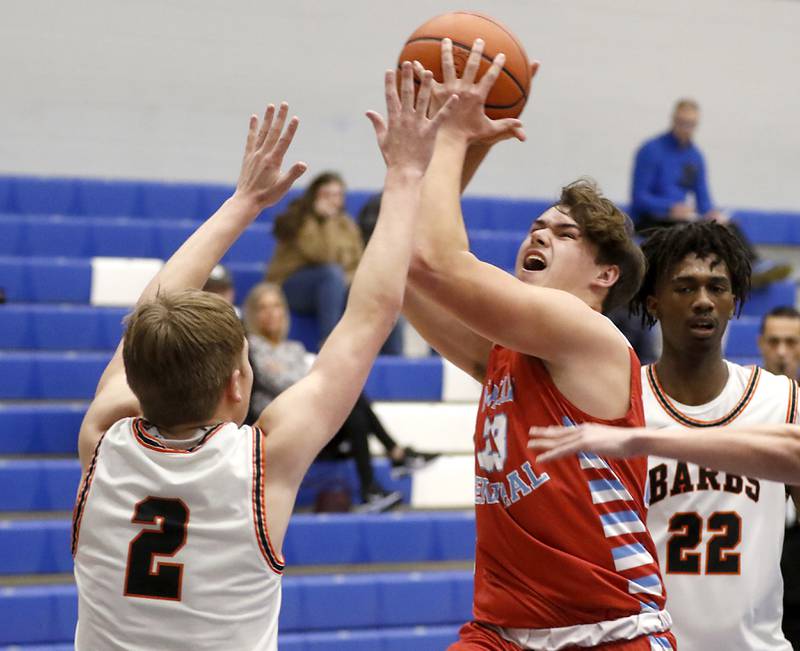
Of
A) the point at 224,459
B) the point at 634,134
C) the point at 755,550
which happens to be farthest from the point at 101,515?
the point at 634,134

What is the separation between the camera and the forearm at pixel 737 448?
2.10m

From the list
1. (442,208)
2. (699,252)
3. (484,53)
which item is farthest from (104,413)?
(699,252)

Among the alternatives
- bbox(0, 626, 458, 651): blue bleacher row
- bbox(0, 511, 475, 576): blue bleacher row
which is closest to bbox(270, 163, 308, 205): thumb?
bbox(0, 626, 458, 651): blue bleacher row

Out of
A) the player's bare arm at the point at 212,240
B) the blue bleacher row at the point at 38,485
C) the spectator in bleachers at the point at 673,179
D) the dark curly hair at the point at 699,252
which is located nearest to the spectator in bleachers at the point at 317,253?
the blue bleacher row at the point at 38,485

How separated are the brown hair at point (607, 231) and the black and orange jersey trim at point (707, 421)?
509mm

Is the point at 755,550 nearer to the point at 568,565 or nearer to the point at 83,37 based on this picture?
the point at 568,565

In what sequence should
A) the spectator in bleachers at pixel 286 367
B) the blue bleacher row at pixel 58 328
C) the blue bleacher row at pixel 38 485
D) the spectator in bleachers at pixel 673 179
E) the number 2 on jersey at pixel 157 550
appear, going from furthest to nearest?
the spectator in bleachers at pixel 673 179 → the blue bleacher row at pixel 58 328 → the spectator in bleachers at pixel 286 367 → the blue bleacher row at pixel 38 485 → the number 2 on jersey at pixel 157 550

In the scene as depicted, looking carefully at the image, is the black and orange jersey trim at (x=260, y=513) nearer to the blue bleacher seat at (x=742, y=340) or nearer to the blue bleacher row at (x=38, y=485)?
the blue bleacher row at (x=38, y=485)

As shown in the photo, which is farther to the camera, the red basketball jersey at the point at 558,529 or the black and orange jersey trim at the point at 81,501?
the red basketball jersey at the point at 558,529

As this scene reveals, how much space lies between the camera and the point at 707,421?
340cm

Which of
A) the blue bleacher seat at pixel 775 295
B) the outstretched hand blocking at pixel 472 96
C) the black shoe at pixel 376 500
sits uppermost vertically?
the outstretched hand blocking at pixel 472 96

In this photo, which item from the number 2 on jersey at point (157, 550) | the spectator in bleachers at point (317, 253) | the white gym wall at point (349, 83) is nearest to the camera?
the number 2 on jersey at point (157, 550)

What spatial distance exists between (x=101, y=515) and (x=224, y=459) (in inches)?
9.6

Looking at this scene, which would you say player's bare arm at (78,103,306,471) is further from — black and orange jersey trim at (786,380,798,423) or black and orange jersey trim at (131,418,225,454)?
black and orange jersey trim at (786,380,798,423)
